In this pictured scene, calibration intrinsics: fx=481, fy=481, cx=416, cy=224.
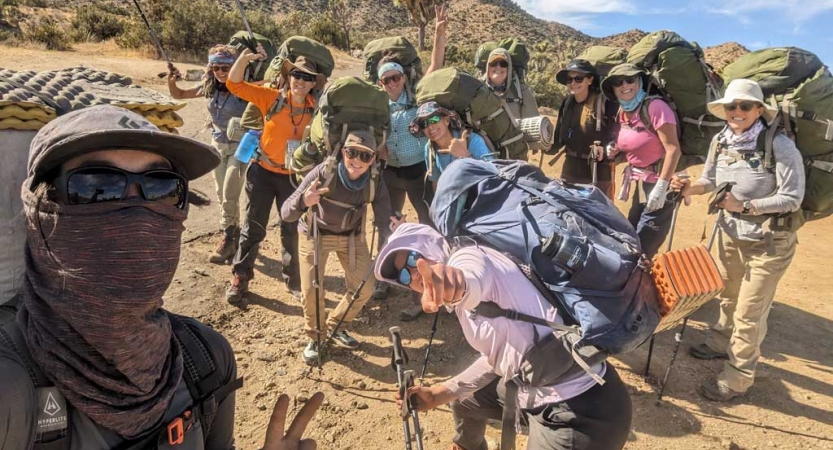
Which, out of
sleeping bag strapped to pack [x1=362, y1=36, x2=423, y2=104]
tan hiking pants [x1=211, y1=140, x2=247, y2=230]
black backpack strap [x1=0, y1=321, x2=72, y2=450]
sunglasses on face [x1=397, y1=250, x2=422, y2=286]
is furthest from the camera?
tan hiking pants [x1=211, y1=140, x2=247, y2=230]

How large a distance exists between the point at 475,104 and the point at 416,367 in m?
2.45

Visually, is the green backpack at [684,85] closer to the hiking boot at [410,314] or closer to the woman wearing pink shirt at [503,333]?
the hiking boot at [410,314]

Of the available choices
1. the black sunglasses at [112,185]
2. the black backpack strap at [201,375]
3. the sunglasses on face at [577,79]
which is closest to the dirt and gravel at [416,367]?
the sunglasses on face at [577,79]

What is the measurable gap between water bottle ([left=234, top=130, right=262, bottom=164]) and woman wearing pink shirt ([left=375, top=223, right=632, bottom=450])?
3.18 metres

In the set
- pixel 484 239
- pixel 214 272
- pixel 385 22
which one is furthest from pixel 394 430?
pixel 385 22

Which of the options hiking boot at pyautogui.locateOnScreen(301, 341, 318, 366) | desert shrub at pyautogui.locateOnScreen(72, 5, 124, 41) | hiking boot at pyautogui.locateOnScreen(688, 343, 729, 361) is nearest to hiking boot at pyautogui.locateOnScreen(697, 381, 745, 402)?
hiking boot at pyautogui.locateOnScreen(688, 343, 729, 361)

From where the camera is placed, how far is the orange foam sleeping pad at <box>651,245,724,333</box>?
1916 mm

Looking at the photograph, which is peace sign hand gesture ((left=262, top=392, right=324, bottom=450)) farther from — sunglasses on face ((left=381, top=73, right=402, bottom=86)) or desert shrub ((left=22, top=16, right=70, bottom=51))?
desert shrub ((left=22, top=16, right=70, bottom=51))

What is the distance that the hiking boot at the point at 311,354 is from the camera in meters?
4.29

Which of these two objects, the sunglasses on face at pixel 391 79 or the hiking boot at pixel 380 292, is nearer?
the sunglasses on face at pixel 391 79

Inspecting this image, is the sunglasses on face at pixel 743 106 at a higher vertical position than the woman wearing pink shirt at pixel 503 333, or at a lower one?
higher

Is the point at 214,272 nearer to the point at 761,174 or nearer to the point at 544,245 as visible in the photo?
the point at 544,245

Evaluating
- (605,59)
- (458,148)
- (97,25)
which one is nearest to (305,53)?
(458,148)

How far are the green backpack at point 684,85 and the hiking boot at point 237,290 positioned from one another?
427 cm
